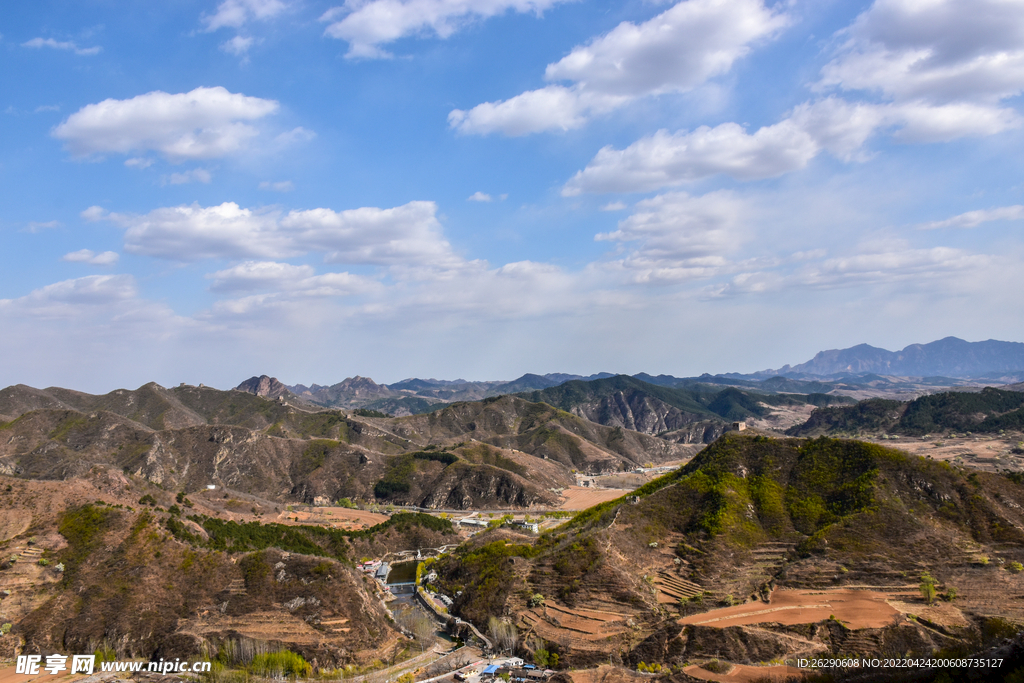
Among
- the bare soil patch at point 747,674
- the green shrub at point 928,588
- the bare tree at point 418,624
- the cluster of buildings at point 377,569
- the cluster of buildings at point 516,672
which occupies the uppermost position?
the green shrub at point 928,588

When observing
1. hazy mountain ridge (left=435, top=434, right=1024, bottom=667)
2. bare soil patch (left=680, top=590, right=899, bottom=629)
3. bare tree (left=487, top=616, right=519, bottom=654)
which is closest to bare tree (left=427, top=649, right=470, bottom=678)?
bare tree (left=487, top=616, right=519, bottom=654)

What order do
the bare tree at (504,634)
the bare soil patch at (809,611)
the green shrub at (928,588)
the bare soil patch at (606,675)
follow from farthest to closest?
the bare tree at (504,634) → the green shrub at (928,588) → the bare soil patch at (809,611) → the bare soil patch at (606,675)

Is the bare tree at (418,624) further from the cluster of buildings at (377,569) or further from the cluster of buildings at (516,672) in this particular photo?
the cluster of buildings at (377,569)

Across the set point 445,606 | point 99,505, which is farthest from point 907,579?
point 99,505

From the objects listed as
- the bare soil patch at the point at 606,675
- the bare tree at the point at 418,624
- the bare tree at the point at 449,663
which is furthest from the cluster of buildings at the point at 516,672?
the bare tree at the point at 418,624

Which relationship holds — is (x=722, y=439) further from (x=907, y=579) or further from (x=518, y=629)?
(x=518, y=629)

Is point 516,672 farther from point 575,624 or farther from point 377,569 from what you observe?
point 377,569

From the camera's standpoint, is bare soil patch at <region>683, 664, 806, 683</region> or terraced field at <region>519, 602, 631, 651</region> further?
terraced field at <region>519, 602, 631, 651</region>

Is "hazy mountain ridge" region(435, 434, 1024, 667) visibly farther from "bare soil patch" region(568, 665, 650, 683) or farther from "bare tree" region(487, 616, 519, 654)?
"bare soil patch" region(568, 665, 650, 683)
